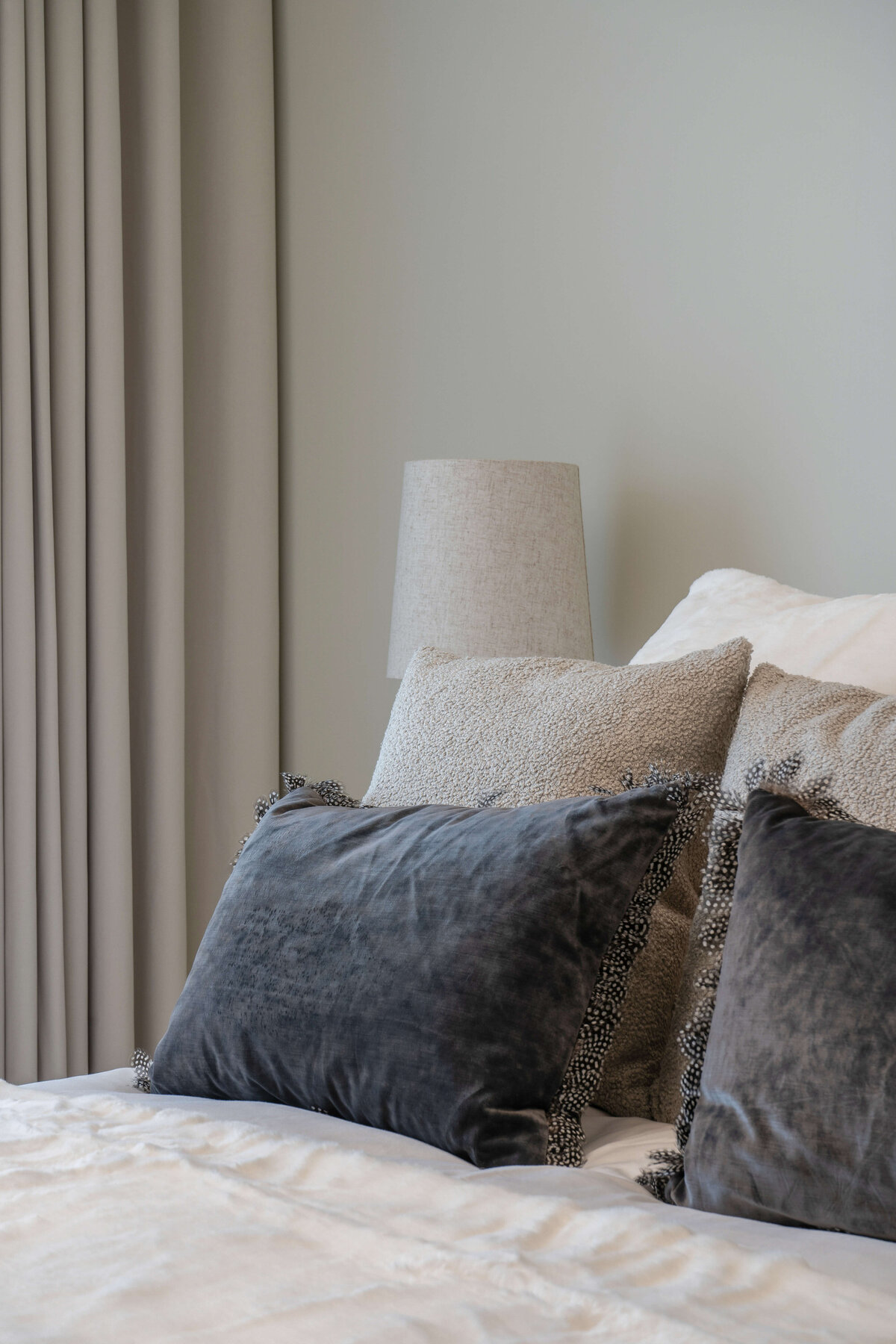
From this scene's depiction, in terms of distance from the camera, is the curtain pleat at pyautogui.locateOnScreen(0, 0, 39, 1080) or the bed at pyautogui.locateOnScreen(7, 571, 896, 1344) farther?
the curtain pleat at pyautogui.locateOnScreen(0, 0, 39, 1080)

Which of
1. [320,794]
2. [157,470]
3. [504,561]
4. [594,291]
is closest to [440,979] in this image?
[320,794]

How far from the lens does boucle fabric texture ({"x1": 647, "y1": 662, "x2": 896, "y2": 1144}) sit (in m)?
0.94

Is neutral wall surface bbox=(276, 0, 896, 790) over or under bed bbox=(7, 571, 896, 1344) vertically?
over

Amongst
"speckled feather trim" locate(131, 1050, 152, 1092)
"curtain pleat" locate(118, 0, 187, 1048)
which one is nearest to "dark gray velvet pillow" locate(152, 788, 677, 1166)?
"speckled feather trim" locate(131, 1050, 152, 1092)

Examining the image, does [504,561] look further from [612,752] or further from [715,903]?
[715,903]

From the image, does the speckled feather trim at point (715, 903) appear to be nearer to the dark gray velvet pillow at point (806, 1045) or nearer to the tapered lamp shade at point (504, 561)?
the dark gray velvet pillow at point (806, 1045)

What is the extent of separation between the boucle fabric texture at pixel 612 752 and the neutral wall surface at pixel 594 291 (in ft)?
2.02

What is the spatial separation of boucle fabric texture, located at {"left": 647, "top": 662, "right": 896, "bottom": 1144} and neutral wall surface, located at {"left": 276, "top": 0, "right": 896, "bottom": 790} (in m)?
0.63

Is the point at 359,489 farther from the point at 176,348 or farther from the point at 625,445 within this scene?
the point at 625,445

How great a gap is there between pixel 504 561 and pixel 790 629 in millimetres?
593

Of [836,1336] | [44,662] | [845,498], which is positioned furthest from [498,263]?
[836,1336]

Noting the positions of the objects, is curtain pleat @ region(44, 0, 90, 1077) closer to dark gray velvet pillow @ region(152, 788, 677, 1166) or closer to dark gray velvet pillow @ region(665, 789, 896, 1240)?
dark gray velvet pillow @ region(152, 788, 677, 1166)

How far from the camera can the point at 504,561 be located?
186cm

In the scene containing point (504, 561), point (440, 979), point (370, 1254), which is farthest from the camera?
point (504, 561)
